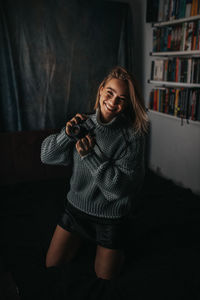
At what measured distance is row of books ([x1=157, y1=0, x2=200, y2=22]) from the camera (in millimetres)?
2133

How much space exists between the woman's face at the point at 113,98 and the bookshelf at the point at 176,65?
4.04ft

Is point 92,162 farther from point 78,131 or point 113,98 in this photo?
point 113,98

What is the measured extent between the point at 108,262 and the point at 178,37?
2.01 m

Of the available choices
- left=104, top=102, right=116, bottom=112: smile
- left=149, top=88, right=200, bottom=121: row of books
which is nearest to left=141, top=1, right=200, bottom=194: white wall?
left=149, top=88, right=200, bottom=121: row of books

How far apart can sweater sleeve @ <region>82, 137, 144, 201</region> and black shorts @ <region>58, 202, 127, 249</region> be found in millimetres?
141

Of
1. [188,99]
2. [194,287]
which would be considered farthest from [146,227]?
[188,99]

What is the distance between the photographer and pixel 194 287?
122cm

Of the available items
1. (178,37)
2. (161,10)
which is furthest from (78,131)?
(161,10)

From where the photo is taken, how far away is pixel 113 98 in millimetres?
1184

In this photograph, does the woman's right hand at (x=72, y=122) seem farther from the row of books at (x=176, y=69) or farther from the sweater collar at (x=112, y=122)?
the row of books at (x=176, y=69)

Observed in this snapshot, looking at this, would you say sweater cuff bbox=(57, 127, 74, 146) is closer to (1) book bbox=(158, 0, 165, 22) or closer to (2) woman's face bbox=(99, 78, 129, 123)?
(2) woman's face bbox=(99, 78, 129, 123)

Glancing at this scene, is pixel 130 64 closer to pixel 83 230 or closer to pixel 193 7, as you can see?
pixel 193 7

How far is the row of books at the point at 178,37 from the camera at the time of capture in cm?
214

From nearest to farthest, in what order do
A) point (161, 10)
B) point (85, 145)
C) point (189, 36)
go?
point (85, 145), point (189, 36), point (161, 10)
